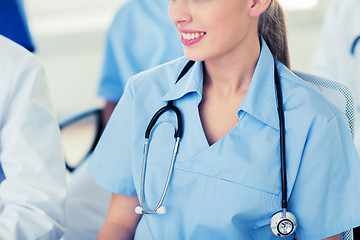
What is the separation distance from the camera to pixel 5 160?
964 mm

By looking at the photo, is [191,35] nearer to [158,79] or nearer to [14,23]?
[158,79]

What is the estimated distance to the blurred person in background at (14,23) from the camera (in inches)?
45.0

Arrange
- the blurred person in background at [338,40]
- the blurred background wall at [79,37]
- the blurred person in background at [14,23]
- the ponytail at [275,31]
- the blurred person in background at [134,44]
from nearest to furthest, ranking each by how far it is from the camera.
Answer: the ponytail at [275,31] < the blurred person in background at [14,23] < the blurred person in background at [338,40] < the blurred person in background at [134,44] < the blurred background wall at [79,37]

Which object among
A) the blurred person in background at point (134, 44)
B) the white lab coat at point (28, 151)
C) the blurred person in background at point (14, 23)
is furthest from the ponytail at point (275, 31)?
the blurred person in background at point (134, 44)

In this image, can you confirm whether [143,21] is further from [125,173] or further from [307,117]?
[307,117]

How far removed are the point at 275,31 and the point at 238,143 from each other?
251 mm

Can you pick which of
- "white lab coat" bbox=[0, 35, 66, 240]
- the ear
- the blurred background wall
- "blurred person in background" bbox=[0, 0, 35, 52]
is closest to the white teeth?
the ear

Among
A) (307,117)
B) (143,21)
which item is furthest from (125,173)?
(143,21)

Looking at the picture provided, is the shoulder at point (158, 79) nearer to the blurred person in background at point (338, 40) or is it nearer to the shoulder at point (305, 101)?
the shoulder at point (305, 101)

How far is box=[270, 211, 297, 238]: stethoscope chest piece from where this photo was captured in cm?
86

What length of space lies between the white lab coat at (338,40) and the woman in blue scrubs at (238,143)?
694mm

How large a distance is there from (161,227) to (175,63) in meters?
0.35

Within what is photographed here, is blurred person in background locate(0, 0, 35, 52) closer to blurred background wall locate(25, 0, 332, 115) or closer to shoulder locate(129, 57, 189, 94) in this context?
shoulder locate(129, 57, 189, 94)

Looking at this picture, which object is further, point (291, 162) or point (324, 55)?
point (324, 55)
